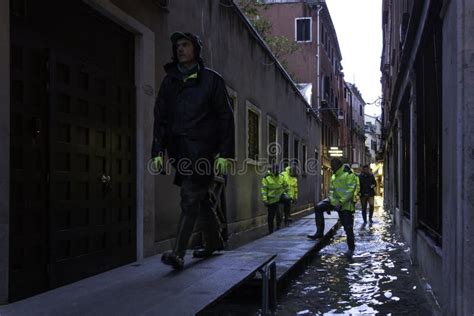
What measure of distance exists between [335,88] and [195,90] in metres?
40.0

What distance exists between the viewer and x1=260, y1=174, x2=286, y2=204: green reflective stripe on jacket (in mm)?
13836

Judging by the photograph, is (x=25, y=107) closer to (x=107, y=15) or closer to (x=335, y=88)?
(x=107, y=15)

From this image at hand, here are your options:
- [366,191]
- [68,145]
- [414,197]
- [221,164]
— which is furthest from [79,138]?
[366,191]

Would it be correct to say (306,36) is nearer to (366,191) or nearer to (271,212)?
(366,191)

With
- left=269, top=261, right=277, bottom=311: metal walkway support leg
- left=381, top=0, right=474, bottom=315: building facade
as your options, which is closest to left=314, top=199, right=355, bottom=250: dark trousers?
left=381, top=0, right=474, bottom=315: building facade

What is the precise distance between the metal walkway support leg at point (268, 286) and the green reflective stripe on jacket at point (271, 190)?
7.60 metres

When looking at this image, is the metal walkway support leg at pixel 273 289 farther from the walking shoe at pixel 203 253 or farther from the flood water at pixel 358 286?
the walking shoe at pixel 203 253

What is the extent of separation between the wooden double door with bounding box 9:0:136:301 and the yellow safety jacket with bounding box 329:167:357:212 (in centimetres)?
451

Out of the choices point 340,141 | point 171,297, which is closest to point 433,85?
point 171,297

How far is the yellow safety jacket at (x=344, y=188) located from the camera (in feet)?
35.2

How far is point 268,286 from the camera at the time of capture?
592 cm

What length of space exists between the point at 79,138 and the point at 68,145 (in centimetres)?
29

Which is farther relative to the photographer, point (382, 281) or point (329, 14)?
point (329, 14)

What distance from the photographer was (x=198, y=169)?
496 cm
